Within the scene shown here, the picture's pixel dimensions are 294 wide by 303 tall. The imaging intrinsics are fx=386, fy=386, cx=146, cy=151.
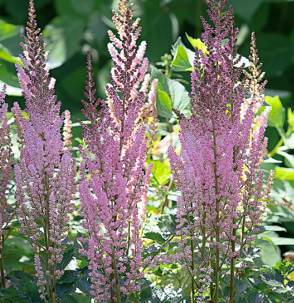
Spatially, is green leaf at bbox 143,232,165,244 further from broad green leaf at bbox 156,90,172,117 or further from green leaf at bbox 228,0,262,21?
green leaf at bbox 228,0,262,21

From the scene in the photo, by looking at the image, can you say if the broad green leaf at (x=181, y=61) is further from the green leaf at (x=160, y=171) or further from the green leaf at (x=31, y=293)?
the green leaf at (x=31, y=293)

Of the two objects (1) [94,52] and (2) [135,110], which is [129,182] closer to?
(2) [135,110]

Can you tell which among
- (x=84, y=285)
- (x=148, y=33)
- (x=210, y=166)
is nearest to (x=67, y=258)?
(x=84, y=285)

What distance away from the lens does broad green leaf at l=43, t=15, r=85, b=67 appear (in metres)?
2.62

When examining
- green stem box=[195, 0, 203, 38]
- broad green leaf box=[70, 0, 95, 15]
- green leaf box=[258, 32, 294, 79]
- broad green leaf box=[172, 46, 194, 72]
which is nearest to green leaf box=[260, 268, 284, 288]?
broad green leaf box=[172, 46, 194, 72]

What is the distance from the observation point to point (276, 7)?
10.9 ft

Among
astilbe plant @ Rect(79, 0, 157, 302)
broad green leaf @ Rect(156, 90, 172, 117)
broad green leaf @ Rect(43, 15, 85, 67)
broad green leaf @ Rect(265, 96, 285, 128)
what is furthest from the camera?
broad green leaf @ Rect(43, 15, 85, 67)

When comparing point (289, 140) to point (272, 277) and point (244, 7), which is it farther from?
point (244, 7)

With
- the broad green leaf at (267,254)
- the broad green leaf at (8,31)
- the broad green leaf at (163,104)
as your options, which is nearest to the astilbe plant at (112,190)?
the broad green leaf at (163,104)

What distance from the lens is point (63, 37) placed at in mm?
2682

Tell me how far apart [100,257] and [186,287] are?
0.39 m

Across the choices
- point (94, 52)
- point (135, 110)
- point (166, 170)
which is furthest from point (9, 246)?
point (94, 52)

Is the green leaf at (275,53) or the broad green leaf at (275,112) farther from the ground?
the green leaf at (275,53)

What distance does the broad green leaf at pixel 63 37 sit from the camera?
2.62 m
